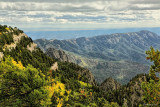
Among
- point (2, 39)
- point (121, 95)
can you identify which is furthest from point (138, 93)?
point (2, 39)

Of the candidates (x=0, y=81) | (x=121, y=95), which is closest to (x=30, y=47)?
(x=0, y=81)

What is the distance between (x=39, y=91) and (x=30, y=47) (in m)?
104

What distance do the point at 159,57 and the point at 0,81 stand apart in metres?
35.2

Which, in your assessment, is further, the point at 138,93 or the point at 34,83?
the point at 138,93

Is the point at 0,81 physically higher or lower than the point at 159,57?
lower

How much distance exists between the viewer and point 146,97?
853 inches

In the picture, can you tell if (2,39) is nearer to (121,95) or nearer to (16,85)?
(16,85)

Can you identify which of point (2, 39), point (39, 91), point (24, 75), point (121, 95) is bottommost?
point (121, 95)

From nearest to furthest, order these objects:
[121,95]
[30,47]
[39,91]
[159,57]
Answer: [159,57] → [39,91] → [30,47] → [121,95]

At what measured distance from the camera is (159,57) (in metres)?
21.2

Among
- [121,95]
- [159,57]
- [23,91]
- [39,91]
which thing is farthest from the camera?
[121,95]

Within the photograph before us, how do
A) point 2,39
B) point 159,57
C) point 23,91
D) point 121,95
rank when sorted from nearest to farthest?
point 159,57, point 23,91, point 2,39, point 121,95

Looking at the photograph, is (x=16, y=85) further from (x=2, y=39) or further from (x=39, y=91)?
(x=2, y=39)

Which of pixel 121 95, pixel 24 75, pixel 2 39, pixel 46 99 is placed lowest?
pixel 121 95
